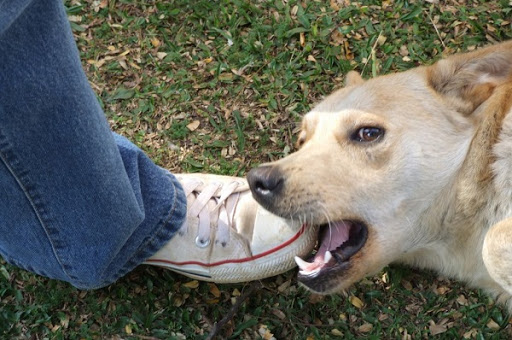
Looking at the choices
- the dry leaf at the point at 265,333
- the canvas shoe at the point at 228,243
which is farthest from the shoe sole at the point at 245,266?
the dry leaf at the point at 265,333

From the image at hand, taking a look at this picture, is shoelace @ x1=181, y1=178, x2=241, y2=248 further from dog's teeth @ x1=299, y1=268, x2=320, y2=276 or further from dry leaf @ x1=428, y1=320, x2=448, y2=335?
dry leaf @ x1=428, y1=320, x2=448, y2=335

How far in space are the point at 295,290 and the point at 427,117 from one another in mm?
1527

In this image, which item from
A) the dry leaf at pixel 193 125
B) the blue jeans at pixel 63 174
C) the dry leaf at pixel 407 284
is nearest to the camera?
the blue jeans at pixel 63 174

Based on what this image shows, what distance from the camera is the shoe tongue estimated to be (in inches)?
132

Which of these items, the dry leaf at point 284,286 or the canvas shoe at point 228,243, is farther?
the dry leaf at point 284,286

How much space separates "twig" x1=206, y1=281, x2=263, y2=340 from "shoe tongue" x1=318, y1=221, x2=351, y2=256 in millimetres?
822

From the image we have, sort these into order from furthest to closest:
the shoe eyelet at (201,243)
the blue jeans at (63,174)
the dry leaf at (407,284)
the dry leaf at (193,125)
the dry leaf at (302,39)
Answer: the dry leaf at (302,39), the dry leaf at (193,125), the dry leaf at (407,284), the shoe eyelet at (201,243), the blue jeans at (63,174)

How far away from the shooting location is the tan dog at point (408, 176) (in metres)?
3.16

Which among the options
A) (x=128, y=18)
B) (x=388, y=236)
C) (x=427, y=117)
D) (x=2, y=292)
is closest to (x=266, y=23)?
(x=128, y=18)

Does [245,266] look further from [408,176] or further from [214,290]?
[408,176]

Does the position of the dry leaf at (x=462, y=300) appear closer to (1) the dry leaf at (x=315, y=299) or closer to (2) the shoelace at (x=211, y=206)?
(1) the dry leaf at (x=315, y=299)

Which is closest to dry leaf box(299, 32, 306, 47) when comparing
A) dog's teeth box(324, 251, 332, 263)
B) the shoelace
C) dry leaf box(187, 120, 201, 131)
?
dry leaf box(187, 120, 201, 131)

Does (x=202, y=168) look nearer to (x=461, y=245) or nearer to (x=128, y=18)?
(x=128, y=18)

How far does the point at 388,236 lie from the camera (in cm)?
328
